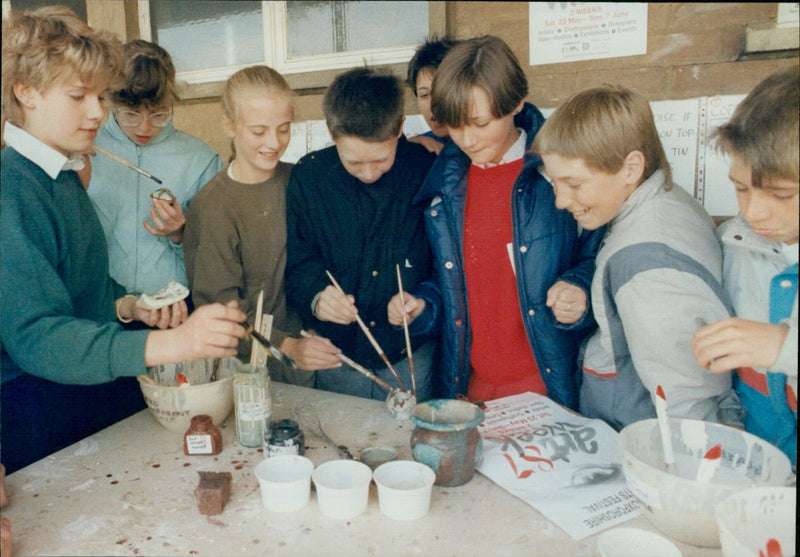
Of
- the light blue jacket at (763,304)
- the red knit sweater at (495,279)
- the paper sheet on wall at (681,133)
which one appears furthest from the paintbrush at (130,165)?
the paper sheet on wall at (681,133)

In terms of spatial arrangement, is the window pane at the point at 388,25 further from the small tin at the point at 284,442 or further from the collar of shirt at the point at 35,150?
the small tin at the point at 284,442

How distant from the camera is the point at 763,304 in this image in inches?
45.2

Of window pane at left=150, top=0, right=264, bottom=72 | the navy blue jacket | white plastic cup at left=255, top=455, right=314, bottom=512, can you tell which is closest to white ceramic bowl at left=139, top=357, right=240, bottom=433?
white plastic cup at left=255, top=455, right=314, bottom=512

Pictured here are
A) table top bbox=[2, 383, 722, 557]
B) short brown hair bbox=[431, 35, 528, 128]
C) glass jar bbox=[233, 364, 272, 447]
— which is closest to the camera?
table top bbox=[2, 383, 722, 557]

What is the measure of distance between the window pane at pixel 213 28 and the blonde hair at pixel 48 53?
0.75 m

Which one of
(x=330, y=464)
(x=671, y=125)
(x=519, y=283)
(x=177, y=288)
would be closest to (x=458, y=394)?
(x=519, y=283)

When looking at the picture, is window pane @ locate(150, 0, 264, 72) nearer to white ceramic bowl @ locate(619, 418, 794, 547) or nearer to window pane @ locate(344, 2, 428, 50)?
window pane @ locate(344, 2, 428, 50)

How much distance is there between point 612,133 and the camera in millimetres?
1367

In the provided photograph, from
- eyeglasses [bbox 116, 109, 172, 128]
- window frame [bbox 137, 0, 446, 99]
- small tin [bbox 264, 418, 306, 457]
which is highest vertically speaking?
window frame [bbox 137, 0, 446, 99]

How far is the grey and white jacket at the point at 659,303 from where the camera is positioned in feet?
3.91

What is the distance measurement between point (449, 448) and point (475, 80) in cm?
97

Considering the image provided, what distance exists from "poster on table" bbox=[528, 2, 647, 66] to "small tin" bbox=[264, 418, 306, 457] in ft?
5.52

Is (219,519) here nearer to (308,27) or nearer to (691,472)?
(691,472)

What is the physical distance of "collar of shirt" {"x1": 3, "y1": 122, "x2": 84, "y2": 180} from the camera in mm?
1287
